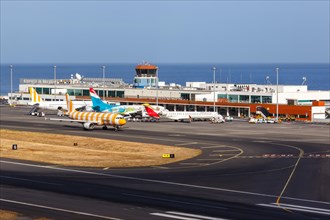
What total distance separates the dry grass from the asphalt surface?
323 cm

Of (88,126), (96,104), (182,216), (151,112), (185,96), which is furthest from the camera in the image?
(185,96)

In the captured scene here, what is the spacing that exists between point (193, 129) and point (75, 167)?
5703cm

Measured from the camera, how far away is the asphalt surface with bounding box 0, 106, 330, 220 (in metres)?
50.9

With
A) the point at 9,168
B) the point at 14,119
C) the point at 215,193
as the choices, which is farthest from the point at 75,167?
the point at 14,119

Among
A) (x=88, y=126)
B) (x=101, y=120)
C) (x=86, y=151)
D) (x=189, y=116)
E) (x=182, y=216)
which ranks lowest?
(x=182, y=216)

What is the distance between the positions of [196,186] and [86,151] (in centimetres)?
3202

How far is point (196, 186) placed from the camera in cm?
6266

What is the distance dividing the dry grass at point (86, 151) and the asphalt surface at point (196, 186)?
3.23m

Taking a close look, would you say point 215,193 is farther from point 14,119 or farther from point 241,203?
point 14,119

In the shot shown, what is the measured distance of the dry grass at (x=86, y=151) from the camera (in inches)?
3189

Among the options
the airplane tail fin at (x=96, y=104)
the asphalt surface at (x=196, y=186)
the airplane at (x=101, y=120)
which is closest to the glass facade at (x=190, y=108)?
the airplane tail fin at (x=96, y=104)

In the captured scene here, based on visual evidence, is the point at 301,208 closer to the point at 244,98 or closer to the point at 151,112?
the point at 151,112

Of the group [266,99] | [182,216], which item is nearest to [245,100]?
[266,99]

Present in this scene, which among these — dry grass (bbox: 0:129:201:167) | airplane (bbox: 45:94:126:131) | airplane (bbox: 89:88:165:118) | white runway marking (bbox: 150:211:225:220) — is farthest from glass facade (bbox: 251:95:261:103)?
white runway marking (bbox: 150:211:225:220)
